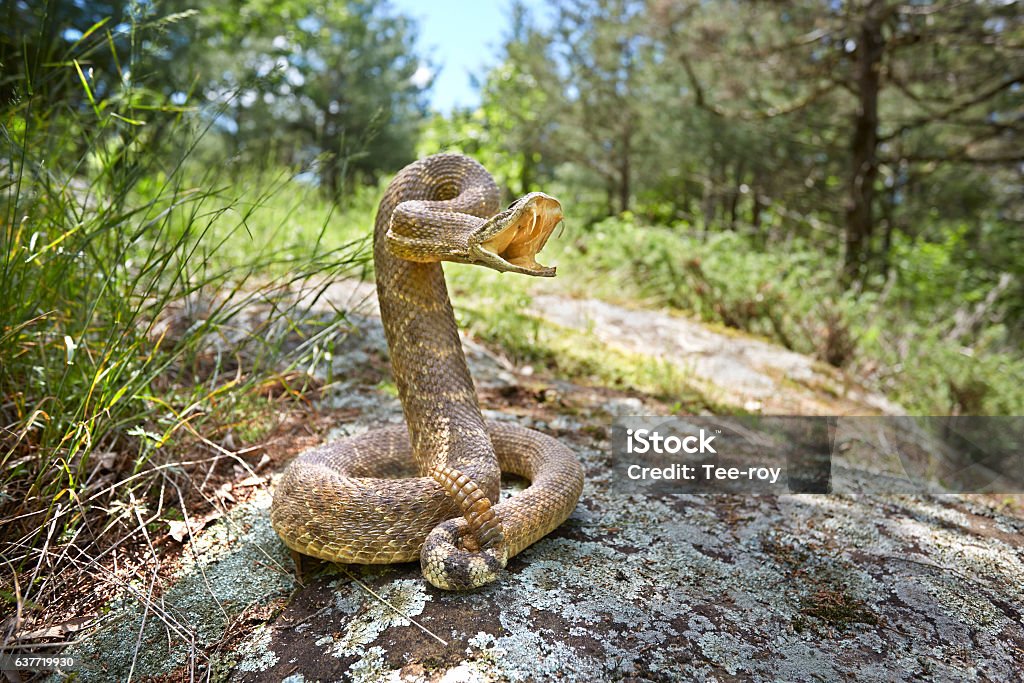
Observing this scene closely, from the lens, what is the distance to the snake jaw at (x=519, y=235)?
1972 millimetres

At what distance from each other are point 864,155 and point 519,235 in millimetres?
9618

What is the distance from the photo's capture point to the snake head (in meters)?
2.09

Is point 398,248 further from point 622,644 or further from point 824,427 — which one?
point 824,427

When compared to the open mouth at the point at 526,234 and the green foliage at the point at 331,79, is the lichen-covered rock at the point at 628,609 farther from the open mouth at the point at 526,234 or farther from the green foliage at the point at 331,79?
the green foliage at the point at 331,79

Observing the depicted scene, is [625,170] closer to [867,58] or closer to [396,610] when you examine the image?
[867,58]

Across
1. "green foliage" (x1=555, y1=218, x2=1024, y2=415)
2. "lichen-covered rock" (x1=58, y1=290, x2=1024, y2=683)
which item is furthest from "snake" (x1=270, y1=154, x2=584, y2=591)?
"green foliage" (x1=555, y1=218, x2=1024, y2=415)

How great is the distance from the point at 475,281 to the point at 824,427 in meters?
2.95

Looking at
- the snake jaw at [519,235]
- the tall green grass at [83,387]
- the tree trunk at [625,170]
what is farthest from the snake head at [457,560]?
the tree trunk at [625,170]

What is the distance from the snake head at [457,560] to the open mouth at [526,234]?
83cm

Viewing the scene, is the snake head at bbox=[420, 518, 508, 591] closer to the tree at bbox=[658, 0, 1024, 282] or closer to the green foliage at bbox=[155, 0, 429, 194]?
the tree at bbox=[658, 0, 1024, 282]

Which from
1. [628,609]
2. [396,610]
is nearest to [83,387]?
[396,610]

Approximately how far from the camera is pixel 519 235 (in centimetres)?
206

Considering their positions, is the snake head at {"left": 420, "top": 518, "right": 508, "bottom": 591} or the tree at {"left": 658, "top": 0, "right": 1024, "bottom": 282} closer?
the snake head at {"left": 420, "top": 518, "right": 508, "bottom": 591}

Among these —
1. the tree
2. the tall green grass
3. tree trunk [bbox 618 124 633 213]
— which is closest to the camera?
the tall green grass
